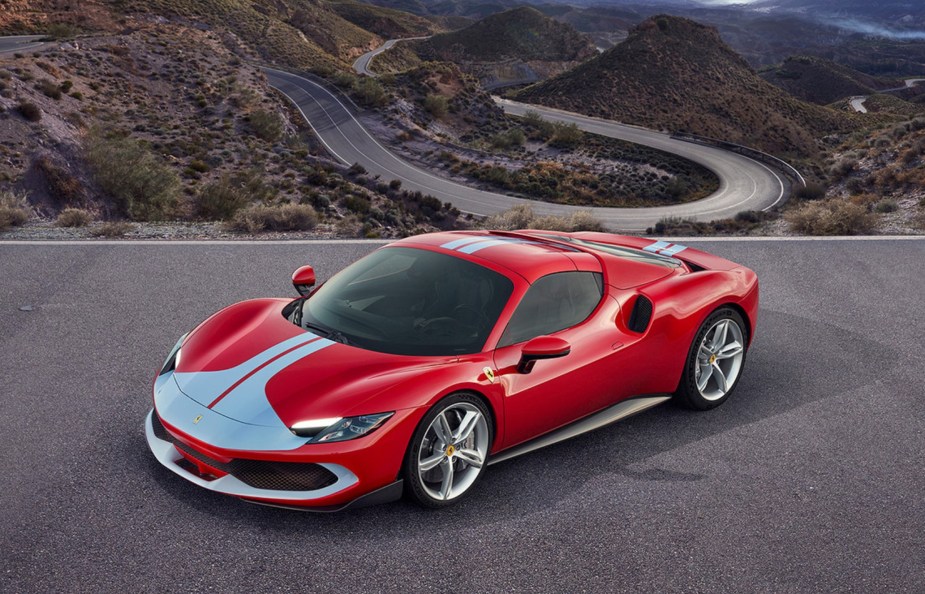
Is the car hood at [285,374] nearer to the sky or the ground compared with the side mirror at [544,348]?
nearer to the ground

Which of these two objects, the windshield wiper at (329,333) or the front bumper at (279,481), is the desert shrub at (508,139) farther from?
the front bumper at (279,481)

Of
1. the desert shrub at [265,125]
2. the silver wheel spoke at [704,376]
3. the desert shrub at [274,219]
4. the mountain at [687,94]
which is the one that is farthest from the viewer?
the mountain at [687,94]

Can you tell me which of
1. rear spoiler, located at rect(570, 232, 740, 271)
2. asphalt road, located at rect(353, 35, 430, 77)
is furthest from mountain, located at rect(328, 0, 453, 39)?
rear spoiler, located at rect(570, 232, 740, 271)

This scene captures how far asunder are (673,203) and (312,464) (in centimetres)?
5382

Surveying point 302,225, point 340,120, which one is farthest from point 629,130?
point 302,225

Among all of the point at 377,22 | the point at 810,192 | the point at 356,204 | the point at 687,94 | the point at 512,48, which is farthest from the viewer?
the point at 377,22

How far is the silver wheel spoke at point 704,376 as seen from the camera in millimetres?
5387

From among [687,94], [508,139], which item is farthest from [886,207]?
[687,94]

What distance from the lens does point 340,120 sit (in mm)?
67500

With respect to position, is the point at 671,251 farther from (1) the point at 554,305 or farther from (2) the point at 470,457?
(2) the point at 470,457

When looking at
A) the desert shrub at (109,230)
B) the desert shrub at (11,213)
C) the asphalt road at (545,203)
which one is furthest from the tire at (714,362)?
the asphalt road at (545,203)

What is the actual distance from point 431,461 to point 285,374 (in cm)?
93

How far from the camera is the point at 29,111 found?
33.4 m

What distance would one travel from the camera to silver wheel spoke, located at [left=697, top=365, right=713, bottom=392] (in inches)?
212
